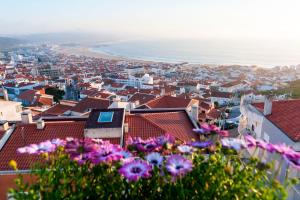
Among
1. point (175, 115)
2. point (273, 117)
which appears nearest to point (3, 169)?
point (175, 115)

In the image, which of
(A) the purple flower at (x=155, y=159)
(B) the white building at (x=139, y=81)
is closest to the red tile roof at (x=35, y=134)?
(A) the purple flower at (x=155, y=159)

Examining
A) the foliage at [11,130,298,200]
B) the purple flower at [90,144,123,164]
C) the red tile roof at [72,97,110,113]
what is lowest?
the red tile roof at [72,97,110,113]

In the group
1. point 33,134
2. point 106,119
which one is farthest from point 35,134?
point 106,119

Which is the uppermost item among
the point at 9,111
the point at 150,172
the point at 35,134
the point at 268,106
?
the point at 150,172

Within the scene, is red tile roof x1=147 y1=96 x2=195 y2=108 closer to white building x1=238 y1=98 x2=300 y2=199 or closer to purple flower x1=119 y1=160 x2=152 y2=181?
white building x1=238 y1=98 x2=300 y2=199

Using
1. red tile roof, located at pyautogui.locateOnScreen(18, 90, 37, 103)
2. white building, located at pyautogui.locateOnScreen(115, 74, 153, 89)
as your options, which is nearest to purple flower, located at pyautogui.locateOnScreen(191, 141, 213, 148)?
red tile roof, located at pyautogui.locateOnScreen(18, 90, 37, 103)

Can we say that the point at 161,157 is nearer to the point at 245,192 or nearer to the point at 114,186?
the point at 114,186

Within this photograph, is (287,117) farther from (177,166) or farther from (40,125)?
(177,166)
